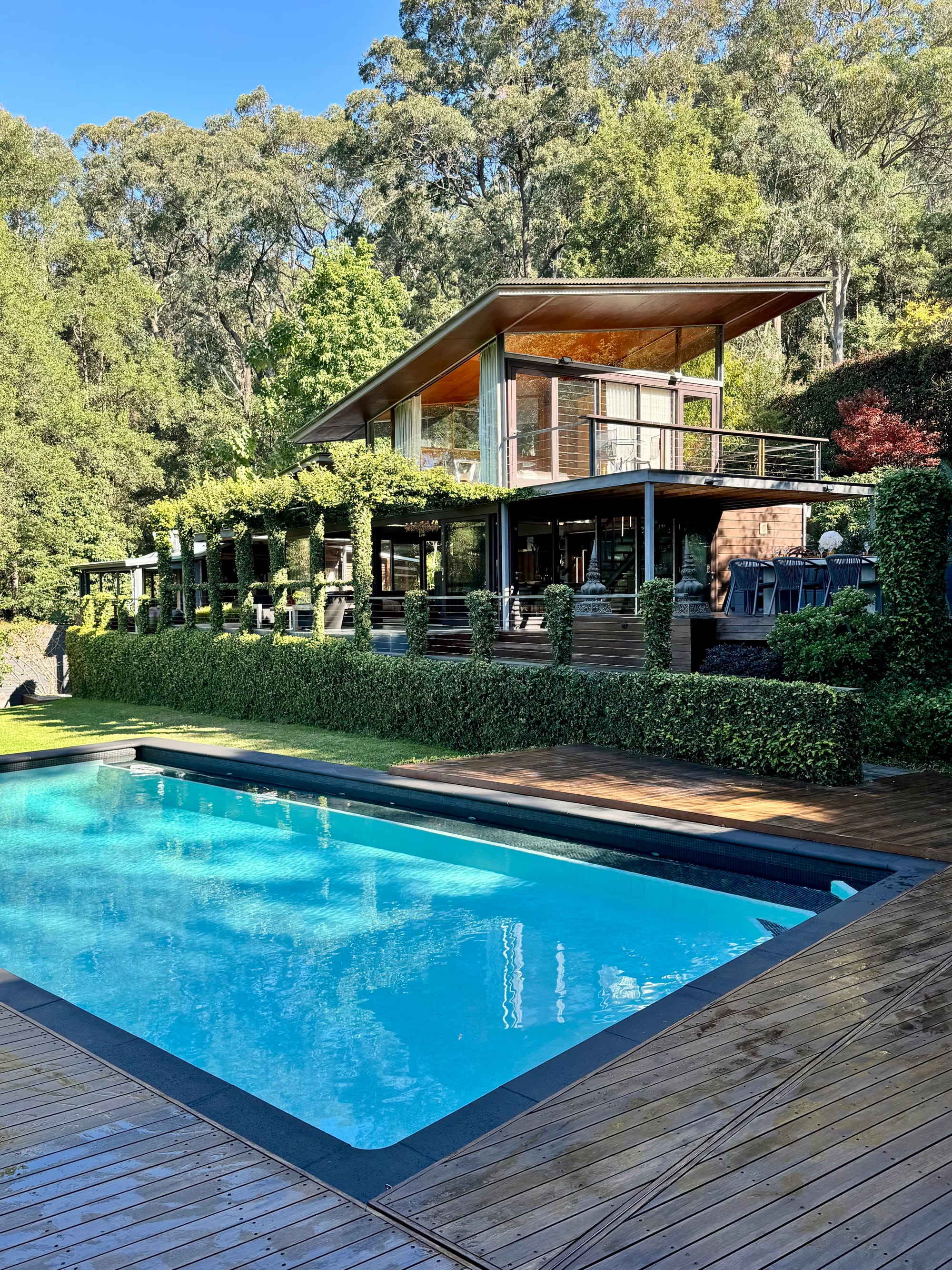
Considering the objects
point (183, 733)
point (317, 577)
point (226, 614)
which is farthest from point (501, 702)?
point (226, 614)

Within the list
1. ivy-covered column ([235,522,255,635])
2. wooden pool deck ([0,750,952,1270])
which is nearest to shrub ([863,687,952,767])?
wooden pool deck ([0,750,952,1270])

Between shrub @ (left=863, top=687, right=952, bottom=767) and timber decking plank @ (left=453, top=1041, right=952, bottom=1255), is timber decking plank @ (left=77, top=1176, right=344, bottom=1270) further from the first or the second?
shrub @ (left=863, top=687, right=952, bottom=767)

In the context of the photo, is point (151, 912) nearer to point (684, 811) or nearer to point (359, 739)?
point (684, 811)

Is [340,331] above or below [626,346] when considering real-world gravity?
above

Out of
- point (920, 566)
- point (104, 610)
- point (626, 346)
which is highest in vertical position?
point (626, 346)

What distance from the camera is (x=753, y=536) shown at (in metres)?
19.9

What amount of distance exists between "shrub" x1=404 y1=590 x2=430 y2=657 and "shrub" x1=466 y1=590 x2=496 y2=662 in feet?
4.81

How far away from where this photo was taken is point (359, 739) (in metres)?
15.3

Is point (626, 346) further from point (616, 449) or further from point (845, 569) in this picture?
point (845, 569)

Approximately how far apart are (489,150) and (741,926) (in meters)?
42.1

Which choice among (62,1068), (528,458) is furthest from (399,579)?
(62,1068)

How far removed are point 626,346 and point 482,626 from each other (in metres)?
7.52

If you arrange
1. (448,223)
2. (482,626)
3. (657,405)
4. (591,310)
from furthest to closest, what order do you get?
(448,223) < (657,405) < (591,310) < (482,626)

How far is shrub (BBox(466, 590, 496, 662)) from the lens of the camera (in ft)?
45.2
